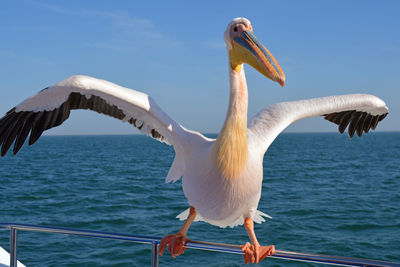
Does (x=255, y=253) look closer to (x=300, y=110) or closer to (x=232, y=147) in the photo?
(x=232, y=147)

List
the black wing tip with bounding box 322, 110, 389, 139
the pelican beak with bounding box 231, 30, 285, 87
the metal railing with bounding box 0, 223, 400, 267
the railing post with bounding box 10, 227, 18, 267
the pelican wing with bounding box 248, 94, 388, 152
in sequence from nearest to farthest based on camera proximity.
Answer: the metal railing with bounding box 0, 223, 400, 267
the pelican beak with bounding box 231, 30, 285, 87
the railing post with bounding box 10, 227, 18, 267
the pelican wing with bounding box 248, 94, 388, 152
the black wing tip with bounding box 322, 110, 389, 139

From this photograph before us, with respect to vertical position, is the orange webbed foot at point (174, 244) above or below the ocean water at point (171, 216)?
above

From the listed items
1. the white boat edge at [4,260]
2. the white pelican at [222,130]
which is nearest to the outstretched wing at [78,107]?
the white pelican at [222,130]

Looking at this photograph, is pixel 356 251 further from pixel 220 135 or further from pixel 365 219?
pixel 220 135

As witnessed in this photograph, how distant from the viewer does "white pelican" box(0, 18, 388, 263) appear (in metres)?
2.27

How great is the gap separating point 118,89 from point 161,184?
1723cm

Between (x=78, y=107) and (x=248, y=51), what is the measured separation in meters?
1.36

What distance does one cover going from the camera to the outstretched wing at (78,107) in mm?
2480

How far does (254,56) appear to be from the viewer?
2178 millimetres

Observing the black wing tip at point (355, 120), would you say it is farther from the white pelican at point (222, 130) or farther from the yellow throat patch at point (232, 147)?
the yellow throat patch at point (232, 147)

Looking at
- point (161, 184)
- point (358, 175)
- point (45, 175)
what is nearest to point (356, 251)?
point (161, 184)

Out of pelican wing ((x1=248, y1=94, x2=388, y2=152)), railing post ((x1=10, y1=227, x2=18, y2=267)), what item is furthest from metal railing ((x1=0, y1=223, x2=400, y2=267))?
pelican wing ((x1=248, y1=94, x2=388, y2=152))

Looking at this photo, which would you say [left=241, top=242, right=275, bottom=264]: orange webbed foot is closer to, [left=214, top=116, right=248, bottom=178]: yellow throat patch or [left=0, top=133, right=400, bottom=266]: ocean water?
[left=214, top=116, right=248, bottom=178]: yellow throat patch

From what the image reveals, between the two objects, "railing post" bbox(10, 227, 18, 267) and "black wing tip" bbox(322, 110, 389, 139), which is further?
"black wing tip" bbox(322, 110, 389, 139)
